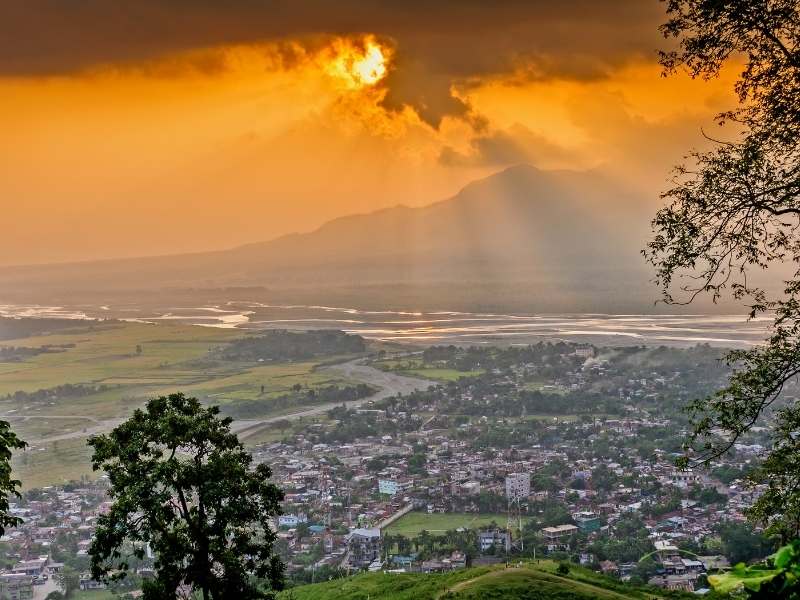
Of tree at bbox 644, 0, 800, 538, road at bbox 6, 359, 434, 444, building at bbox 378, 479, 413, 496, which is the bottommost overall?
building at bbox 378, 479, 413, 496

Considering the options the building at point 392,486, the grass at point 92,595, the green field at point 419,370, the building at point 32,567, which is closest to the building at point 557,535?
the building at point 392,486

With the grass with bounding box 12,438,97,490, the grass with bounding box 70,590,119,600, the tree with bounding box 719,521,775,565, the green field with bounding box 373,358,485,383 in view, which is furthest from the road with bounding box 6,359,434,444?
the tree with bounding box 719,521,775,565

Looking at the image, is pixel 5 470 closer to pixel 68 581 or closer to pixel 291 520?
pixel 68 581

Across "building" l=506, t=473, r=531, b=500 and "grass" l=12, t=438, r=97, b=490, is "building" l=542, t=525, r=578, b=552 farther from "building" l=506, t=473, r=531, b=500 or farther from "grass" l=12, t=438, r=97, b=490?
"grass" l=12, t=438, r=97, b=490

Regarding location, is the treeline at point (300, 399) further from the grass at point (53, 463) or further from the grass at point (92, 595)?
the grass at point (92, 595)

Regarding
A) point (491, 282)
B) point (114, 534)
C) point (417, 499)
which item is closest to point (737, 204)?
point (114, 534)

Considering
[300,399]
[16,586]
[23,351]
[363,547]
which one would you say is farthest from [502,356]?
[16,586]

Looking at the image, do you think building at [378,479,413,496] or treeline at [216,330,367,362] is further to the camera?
treeline at [216,330,367,362]
